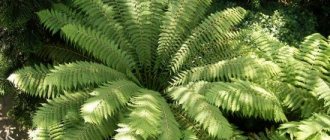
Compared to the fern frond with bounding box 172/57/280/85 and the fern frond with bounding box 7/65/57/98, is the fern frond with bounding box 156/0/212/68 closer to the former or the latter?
the fern frond with bounding box 172/57/280/85

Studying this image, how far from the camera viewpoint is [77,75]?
438cm

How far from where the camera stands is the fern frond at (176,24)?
5.27m

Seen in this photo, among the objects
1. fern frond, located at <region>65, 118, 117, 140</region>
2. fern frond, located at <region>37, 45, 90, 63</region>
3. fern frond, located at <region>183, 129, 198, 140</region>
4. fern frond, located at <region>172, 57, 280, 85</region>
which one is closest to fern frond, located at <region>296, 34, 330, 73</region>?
fern frond, located at <region>172, 57, 280, 85</region>

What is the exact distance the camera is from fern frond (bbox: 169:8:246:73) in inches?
208

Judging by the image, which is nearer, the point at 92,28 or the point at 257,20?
the point at 92,28

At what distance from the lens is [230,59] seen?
17.0ft

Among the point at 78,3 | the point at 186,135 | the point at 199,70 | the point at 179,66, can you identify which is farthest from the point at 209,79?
the point at 78,3

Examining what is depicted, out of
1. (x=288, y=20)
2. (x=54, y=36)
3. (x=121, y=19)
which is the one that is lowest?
(x=54, y=36)

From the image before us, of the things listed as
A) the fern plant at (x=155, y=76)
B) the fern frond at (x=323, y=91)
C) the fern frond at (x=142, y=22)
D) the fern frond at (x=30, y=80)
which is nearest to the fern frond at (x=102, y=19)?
the fern plant at (x=155, y=76)

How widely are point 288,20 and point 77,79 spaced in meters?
3.78

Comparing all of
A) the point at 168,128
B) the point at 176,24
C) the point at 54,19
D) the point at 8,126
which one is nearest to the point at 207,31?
the point at 176,24

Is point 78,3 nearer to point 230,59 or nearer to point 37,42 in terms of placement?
point 37,42

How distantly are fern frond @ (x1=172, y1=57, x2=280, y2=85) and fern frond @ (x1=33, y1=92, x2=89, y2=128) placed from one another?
134 centimetres

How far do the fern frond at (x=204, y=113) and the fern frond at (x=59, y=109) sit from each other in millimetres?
1092
